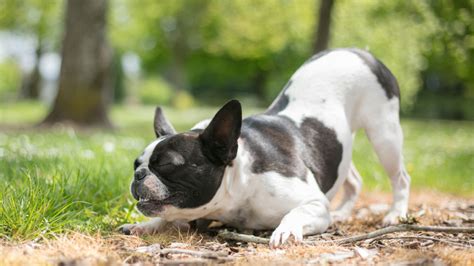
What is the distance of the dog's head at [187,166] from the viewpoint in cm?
333

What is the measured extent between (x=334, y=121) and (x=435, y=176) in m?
4.02

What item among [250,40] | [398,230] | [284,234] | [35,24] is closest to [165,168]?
[284,234]

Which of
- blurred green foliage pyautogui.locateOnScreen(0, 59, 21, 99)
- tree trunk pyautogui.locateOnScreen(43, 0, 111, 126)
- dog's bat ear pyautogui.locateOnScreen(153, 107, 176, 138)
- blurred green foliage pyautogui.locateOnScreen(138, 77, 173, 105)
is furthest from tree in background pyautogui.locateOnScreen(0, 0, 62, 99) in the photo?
dog's bat ear pyautogui.locateOnScreen(153, 107, 176, 138)

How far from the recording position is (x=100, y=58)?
1222 cm

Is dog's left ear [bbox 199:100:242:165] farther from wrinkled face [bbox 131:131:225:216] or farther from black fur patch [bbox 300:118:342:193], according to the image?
black fur patch [bbox 300:118:342:193]

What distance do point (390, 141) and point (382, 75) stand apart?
20.8 inches

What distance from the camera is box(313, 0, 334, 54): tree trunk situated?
484 inches

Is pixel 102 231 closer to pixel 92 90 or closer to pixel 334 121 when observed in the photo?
pixel 334 121

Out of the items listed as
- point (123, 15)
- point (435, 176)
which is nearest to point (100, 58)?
point (435, 176)

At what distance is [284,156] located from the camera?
12.5 feet

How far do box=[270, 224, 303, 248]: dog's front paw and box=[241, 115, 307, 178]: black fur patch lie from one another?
422mm

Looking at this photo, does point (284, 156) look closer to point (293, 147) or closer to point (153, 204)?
point (293, 147)

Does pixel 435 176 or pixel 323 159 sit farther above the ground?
pixel 323 159

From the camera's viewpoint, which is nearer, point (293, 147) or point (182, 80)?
point (293, 147)
